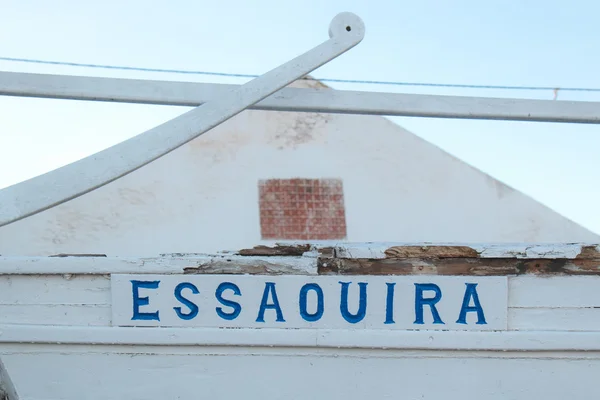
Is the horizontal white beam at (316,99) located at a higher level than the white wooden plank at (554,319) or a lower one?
higher

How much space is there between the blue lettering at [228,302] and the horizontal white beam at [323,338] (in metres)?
0.05

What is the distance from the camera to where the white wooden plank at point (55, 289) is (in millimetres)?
2277

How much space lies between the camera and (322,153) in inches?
270

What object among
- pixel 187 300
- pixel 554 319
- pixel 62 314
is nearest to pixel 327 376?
pixel 187 300

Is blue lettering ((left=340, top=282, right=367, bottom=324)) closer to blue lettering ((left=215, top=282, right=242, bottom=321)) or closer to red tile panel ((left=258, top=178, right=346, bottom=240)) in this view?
blue lettering ((left=215, top=282, right=242, bottom=321))

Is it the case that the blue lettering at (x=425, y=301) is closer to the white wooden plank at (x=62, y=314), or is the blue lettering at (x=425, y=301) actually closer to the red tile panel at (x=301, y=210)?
the white wooden plank at (x=62, y=314)

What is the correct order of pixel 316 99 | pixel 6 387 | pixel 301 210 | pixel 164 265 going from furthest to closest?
pixel 301 210 < pixel 316 99 < pixel 164 265 < pixel 6 387

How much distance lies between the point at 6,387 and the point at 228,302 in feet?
2.57

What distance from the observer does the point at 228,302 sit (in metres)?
2.26

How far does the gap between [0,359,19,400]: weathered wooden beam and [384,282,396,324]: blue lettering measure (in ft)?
4.30

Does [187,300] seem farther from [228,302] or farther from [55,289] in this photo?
[55,289]

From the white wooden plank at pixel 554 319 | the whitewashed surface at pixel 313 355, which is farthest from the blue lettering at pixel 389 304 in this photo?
the white wooden plank at pixel 554 319

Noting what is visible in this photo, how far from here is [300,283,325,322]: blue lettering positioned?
2.26 meters

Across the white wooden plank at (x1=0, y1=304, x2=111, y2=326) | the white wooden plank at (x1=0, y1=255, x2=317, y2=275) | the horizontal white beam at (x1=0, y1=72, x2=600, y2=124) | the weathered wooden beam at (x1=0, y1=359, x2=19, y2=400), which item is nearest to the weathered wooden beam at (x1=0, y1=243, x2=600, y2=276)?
the white wooden plank at (x1=0, y1=255, x2=317, y2=275)
